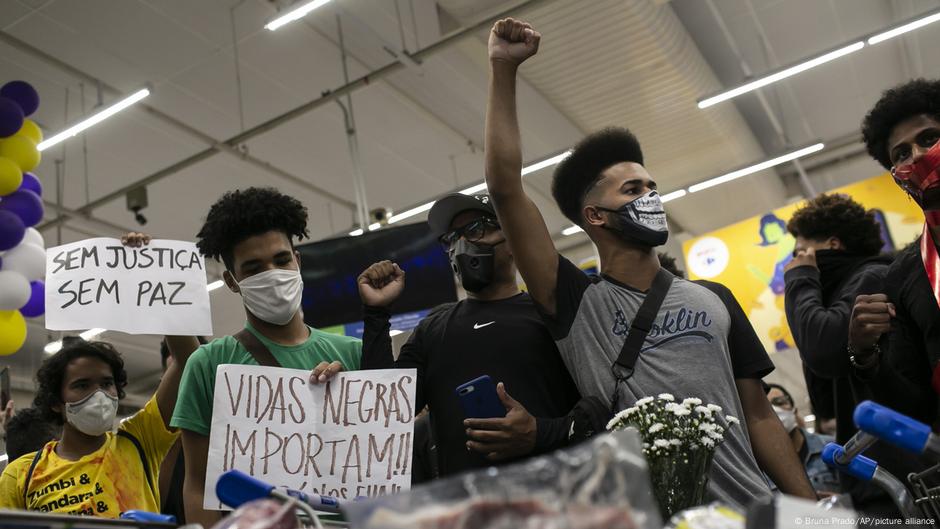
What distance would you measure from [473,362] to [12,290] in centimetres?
354

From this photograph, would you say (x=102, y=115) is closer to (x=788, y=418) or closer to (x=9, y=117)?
(x=9, y=117)

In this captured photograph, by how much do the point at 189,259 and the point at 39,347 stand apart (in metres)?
13.6

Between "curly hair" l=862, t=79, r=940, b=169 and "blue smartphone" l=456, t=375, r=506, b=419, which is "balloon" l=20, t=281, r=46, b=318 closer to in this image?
"blue smartphone" l=456, t=375, r=506, b=419

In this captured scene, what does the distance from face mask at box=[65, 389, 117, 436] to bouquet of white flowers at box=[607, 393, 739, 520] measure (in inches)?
82.4

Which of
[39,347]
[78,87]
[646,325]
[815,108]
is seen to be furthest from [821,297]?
[39,347]

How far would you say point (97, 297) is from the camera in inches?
114

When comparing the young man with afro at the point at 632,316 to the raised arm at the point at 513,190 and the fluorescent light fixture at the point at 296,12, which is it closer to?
the raised arm at the point at 513,190

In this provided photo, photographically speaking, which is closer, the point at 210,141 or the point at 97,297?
the point at 97,297

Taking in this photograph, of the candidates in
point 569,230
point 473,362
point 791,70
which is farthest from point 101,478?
point 569,230

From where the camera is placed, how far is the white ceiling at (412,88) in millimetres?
8625

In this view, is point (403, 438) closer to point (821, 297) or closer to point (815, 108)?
point (821, 297)

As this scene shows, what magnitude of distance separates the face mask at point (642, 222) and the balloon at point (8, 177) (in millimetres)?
3979

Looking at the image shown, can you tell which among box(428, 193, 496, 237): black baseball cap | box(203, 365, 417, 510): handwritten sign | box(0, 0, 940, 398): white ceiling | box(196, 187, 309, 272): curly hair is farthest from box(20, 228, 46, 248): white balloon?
box(203, 365, 417, 510): handwritten sign

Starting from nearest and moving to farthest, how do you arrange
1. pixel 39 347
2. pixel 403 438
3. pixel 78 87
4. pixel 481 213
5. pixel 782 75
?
pixel 403 438 → pixel 481 213 → pixel 782 75 → pixel 78 87 → pixel 39 347
